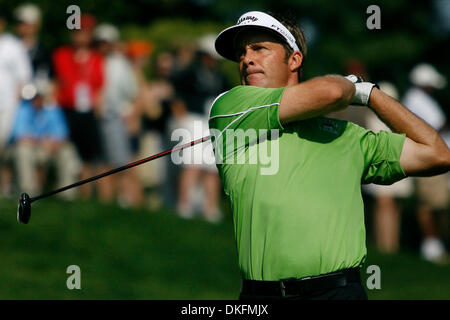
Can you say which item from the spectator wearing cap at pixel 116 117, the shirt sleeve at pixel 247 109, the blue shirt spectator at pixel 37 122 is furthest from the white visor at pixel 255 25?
the spectator wearing cap at pixel 116 117

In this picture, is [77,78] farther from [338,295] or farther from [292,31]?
[338,295]

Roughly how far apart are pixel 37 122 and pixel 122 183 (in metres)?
1.29

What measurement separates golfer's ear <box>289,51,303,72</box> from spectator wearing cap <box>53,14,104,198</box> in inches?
260

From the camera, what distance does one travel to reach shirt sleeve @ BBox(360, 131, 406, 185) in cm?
518

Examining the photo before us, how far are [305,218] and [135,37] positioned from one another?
521 inches

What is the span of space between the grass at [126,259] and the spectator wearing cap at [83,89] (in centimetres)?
78

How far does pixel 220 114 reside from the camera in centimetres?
505

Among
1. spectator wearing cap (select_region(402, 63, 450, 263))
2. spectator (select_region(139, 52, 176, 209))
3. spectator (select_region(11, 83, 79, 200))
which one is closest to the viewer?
spectator (select_region(11, 83, 79, 200))

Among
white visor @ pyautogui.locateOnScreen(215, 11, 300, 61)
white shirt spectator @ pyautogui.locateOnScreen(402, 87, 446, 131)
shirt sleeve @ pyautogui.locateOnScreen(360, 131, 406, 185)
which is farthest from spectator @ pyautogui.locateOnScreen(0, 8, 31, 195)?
shirt sleeve @ pyautogui.locateOnScreen(360, 131, 406, 185)

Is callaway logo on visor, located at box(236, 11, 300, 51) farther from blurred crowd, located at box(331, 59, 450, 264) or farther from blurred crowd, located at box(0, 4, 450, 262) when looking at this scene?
blurred crowd, located at box(331, 59, 450, 264)

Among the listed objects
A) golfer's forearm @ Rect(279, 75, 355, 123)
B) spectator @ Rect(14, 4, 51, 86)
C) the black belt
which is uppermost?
spectator @ Rect(14, 4, 51, 86)

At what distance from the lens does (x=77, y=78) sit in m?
11.6

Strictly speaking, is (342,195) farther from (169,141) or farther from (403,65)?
(403,65)

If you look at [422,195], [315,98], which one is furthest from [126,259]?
[315,98]
